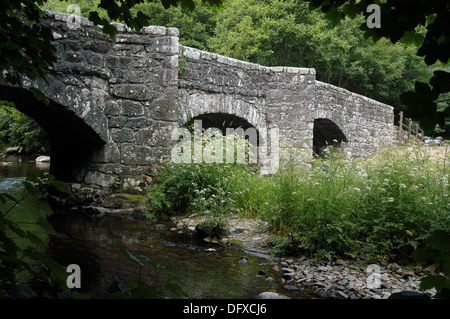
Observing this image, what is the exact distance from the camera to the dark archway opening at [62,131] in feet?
17.8

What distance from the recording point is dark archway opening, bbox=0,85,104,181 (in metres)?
5.42

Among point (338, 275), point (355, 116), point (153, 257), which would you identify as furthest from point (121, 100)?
point (355, 116)

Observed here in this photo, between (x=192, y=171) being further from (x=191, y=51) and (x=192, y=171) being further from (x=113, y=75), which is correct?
(x=191, y=51)

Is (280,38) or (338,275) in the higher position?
(280,38)

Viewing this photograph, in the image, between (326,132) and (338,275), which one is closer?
(338,275)

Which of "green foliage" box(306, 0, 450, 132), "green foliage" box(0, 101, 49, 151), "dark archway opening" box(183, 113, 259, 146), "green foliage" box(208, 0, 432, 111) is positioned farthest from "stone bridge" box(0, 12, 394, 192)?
"green foliage" box(208, 0, 432, 111)

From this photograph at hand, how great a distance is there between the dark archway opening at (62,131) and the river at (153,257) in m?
1.44

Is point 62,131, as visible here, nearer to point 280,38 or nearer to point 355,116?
Answer: point 355,116

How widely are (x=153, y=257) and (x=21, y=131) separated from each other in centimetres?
1326

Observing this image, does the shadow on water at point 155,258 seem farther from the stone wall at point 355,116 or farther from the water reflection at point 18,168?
the stone wall at point 355,116

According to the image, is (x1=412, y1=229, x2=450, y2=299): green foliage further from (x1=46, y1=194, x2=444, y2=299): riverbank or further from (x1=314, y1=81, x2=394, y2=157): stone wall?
(x1=314, y1=81, x2=394, y2=157): stone wall

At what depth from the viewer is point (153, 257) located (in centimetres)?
380

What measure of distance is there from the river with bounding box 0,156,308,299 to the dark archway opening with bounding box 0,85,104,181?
1445mm

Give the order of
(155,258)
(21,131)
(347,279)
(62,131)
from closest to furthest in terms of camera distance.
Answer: (347,279)
(155,258)
(62,131)
(21,131)
